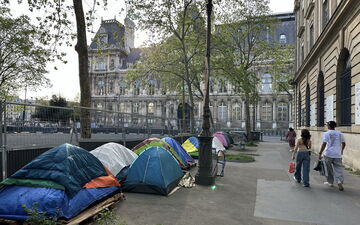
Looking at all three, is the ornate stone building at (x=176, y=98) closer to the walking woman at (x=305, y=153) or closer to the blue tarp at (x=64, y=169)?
the walking woman at (x=305, y=153)

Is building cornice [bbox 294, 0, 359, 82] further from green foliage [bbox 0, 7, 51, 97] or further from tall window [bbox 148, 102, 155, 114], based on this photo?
tall window [bbox 148, 102, 155, 114]

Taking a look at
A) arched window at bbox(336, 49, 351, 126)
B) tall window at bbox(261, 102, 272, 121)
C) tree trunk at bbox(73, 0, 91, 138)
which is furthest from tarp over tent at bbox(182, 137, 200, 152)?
tall window at bbox(261, 102, 272, 121)

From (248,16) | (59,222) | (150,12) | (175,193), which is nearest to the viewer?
(59,222)

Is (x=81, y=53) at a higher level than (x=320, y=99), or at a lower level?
higher

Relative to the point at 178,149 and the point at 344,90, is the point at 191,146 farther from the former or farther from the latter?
the point at 344,90

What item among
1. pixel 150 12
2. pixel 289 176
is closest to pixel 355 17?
pixel 289 176

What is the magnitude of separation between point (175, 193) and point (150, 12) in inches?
660

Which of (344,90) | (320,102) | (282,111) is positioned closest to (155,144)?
(344,90)

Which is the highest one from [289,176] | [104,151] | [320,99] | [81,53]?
[81,53]

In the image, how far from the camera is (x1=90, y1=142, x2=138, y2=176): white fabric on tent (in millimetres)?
7078

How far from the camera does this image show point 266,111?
58406 millimetres

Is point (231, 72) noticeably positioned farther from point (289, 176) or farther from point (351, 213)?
point (351, 213)

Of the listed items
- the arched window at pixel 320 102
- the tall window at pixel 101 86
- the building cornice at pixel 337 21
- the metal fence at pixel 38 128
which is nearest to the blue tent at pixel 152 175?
the metal fence at pixel 38 128

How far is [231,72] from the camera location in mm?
21734
